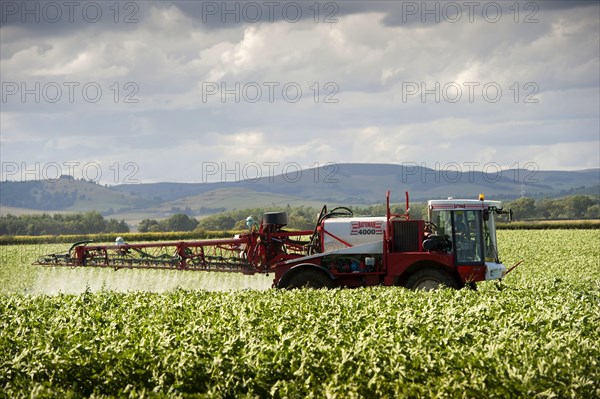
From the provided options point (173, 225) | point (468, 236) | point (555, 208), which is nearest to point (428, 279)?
point (468, 236)

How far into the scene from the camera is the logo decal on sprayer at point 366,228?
20.2 metres

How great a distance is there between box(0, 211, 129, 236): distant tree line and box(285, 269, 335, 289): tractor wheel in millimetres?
65028

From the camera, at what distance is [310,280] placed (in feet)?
65.0

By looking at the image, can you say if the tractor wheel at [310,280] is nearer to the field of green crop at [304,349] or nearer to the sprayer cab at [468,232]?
the sprayer cab at [468,232]

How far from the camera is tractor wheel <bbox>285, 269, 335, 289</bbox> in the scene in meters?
19.7

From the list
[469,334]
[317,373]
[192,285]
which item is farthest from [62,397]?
[192,285]

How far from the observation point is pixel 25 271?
1499 inches

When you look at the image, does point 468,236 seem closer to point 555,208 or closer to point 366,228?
point 366,228

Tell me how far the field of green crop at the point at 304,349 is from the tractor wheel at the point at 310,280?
4447 millimetres

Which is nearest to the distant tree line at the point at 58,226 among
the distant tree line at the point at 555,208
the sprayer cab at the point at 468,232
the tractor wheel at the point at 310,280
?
the distant tree line at the point at 555,208

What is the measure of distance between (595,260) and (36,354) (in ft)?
104

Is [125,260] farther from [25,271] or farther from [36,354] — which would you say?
[25,271]

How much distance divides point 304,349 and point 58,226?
8010 cm

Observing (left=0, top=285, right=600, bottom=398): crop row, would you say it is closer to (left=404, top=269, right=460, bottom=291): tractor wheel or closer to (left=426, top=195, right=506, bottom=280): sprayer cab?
(left=404, top=269, right=460, bottom=291): tractor wheel
